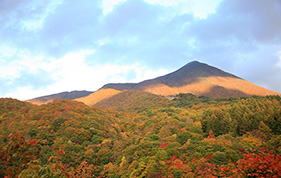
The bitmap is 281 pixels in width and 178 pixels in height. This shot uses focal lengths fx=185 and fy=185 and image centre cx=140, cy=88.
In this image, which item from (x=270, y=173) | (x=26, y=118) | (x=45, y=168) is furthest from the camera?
(x=26, y=118)

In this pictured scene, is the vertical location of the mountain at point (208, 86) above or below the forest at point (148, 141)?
above

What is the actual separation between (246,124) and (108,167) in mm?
35855

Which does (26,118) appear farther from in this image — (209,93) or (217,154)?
(209,93)

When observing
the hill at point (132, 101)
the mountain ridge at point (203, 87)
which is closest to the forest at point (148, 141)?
the hill at point (132, 101)

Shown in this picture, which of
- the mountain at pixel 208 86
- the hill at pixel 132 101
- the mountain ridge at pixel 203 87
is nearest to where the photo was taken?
the hill at pixel 132 101

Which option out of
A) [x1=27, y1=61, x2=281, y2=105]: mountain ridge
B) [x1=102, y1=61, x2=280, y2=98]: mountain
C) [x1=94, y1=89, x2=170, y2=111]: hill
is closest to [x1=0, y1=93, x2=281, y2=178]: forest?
[x1=94, y1=89, x2=170, y2=111]: hill

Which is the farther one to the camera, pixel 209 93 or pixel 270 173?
pixel 209 93

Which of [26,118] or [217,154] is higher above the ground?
[26,118]

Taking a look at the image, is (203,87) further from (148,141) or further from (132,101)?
(148,141)

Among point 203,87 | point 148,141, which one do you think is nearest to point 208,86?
point 203,87

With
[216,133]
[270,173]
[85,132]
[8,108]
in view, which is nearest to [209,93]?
[216,133]

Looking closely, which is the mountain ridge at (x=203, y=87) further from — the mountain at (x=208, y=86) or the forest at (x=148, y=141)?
the forest at (x=148, y=141)

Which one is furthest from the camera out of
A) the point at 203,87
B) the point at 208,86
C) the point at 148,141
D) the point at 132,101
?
the point at 203,87

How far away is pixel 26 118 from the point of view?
58750 mm
